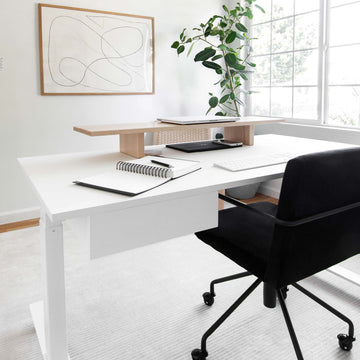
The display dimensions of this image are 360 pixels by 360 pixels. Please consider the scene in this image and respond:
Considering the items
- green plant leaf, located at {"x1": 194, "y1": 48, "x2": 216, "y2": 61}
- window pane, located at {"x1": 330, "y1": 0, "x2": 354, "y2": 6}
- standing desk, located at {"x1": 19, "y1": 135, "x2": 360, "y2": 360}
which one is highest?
window pane, located at {"x1": 330, "y1": 0, "x2": 354, "y2": 6}

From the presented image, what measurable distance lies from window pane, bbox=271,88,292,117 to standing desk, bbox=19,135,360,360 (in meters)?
2.16

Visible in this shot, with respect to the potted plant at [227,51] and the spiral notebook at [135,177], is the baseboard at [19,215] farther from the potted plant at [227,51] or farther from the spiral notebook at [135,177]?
the spiral notebook at [135,177]

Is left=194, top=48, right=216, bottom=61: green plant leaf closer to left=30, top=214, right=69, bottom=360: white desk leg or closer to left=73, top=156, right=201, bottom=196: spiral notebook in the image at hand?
left=73, top=156, right=201, bottom=196: spiral notebook

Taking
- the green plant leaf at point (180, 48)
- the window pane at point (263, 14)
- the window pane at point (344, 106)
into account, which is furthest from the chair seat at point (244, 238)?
the window pane at point (263, 14)

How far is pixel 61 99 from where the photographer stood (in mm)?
3031

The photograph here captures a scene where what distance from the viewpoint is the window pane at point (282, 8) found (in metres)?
3.32

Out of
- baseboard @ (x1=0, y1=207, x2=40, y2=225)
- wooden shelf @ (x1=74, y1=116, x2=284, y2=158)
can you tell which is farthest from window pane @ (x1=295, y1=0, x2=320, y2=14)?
baseboard @ (x1=0, y1=207, x2=40, y2=225)

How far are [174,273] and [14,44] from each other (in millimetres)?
2041

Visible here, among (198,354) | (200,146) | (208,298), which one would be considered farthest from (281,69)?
(198,354)

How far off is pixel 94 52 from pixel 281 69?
1.68m

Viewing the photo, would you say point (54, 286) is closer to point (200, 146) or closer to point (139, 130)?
point (139, 130)

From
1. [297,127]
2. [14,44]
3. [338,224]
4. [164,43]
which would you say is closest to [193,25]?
[164,43]

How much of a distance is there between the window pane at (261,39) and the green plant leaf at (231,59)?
1.84 feet

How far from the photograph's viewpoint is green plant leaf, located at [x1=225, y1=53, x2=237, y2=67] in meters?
3.19
